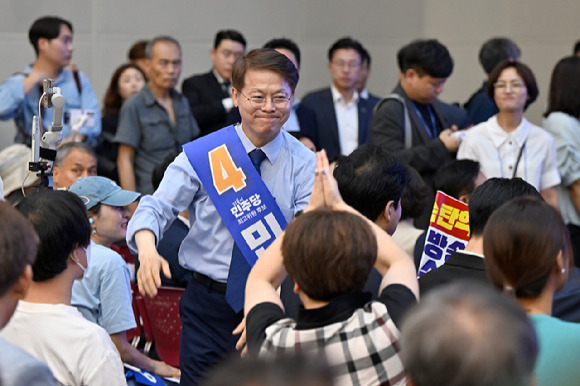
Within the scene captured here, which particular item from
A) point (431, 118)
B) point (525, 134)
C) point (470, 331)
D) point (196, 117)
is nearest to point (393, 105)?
point (431, 118)

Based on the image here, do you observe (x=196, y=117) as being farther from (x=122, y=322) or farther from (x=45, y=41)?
(x=122, y=322)

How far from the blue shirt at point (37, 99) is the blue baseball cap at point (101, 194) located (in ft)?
4.97

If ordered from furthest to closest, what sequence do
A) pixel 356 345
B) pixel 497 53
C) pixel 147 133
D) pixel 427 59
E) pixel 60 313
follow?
1. pixel 497 53
2. pixel 147 133
3. pixel 427 59
4. pixel 60 313
5. pixel 356 345

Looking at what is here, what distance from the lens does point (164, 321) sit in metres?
3.88

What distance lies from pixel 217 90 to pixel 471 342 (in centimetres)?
455

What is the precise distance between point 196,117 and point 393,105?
149 centimetres

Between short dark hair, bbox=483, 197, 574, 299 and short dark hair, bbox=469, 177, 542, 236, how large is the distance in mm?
658

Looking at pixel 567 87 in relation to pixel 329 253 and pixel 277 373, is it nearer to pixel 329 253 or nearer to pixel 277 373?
pixel 329 253

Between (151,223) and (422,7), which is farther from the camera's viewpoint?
(422,7)

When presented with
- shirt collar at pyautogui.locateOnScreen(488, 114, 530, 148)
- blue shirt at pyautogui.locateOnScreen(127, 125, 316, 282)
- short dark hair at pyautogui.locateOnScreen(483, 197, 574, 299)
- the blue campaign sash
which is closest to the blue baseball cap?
blue shirt at pyautogui.locateOnScreen(127, 125, 316, 282)

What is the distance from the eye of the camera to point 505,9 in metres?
7.71

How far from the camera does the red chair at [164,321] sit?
12.5 feet

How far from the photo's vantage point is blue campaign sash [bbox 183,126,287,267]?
294 centimetres

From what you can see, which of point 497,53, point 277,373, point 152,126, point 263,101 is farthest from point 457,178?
point 277,373
